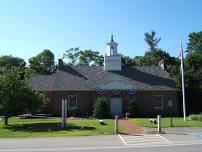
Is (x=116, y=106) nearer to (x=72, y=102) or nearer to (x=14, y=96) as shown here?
(x=72, y=102)

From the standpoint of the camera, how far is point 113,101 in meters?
47.3

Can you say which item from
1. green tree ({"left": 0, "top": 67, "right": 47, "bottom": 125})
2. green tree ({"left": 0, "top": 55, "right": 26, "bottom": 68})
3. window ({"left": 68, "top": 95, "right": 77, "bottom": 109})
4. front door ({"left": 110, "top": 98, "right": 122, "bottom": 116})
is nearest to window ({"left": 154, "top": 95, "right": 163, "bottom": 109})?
front door ({"left": 110, "top": 98, "right": 122, "bottom": 116})

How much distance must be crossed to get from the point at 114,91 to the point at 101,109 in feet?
13.0

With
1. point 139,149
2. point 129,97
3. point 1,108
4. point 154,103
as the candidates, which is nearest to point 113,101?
point 129,97

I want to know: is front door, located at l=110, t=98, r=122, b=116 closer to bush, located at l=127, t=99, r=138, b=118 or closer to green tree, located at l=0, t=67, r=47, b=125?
bush, located at l=127, t=99, r=138, b=118

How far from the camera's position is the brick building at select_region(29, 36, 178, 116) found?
4716cm

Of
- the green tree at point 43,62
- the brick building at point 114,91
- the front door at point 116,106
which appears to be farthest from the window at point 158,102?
the green tree at point 43,62

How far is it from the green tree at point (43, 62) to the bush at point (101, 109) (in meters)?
48.1

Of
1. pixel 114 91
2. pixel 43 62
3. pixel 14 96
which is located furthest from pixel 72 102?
pixel 43 62

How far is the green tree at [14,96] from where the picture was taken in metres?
32.4

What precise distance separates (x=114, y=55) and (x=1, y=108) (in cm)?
2100

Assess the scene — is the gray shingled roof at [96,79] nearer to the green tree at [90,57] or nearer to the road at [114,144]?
the road at [114,144]

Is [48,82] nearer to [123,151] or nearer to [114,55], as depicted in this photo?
[114,55]

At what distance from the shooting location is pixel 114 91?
47188mm
